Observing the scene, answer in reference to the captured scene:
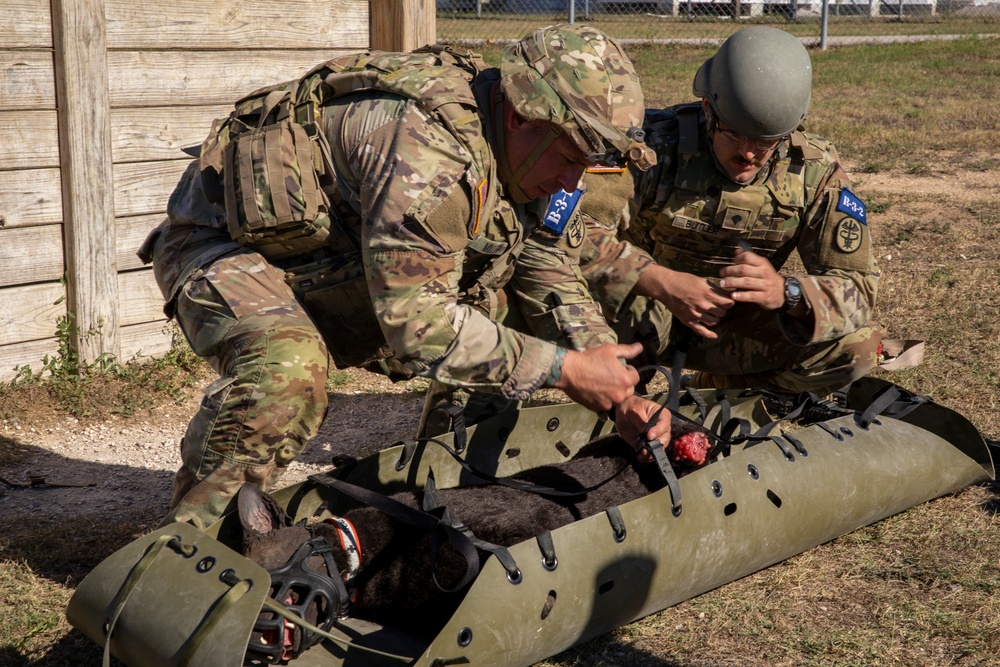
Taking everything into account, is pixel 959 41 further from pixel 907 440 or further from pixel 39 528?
pixel 39 528

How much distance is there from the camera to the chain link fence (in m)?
15.6

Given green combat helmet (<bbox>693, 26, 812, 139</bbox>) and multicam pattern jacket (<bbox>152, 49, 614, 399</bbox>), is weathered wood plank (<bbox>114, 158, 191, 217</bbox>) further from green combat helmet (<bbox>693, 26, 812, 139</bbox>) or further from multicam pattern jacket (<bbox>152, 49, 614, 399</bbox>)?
green combat helmet (<bbox>693, 26, 812, 139</bbox>)

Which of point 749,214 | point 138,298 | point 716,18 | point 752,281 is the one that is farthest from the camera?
point 716,18

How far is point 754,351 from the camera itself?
177 inches

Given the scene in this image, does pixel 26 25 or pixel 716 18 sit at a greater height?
pixel 716 18

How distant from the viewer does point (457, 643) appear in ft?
8.54

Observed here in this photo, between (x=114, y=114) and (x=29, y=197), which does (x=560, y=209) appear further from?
(x=29, y=197)

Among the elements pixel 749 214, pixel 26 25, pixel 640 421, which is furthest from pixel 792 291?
pixel 26 25

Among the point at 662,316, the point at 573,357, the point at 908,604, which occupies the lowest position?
the point at 908,604

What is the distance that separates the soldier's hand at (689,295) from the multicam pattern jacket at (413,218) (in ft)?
2.30

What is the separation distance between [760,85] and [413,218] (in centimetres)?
172

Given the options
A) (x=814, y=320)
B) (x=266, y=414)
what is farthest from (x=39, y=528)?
(x=814, y=320)

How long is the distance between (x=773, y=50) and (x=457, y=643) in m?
2.62

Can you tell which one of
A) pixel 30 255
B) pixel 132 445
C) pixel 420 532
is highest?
pixel 30 255
